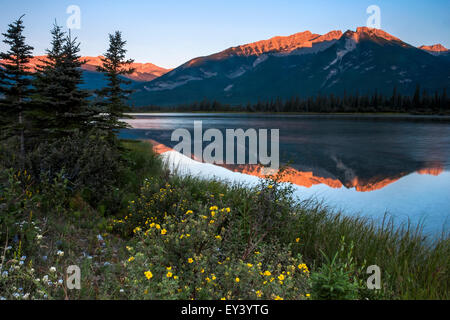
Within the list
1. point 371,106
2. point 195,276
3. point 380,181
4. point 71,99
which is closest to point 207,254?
point 195,276

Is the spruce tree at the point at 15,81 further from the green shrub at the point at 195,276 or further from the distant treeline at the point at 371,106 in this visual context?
the distant treeline at the point at 371,106

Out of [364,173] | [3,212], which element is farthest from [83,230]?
[364,173]

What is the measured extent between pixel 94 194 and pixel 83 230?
6.35 feet

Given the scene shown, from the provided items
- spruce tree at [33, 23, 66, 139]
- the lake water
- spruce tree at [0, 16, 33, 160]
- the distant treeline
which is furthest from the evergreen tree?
the distant treeline

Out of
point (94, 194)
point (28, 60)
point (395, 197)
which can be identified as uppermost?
point (28, 60)

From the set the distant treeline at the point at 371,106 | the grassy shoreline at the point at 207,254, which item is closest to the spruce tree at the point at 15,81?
the grassy shoreline at the point at 207,254

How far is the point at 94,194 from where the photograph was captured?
8344 millimetres

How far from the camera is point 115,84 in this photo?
15984mm

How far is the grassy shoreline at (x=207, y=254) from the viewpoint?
11.8ft

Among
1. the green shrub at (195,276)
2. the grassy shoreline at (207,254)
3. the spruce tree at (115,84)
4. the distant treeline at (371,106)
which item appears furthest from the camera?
the distant treeline at (371,106)

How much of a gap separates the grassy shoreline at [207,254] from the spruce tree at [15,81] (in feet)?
34.1

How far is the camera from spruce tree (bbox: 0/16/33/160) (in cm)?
1551
